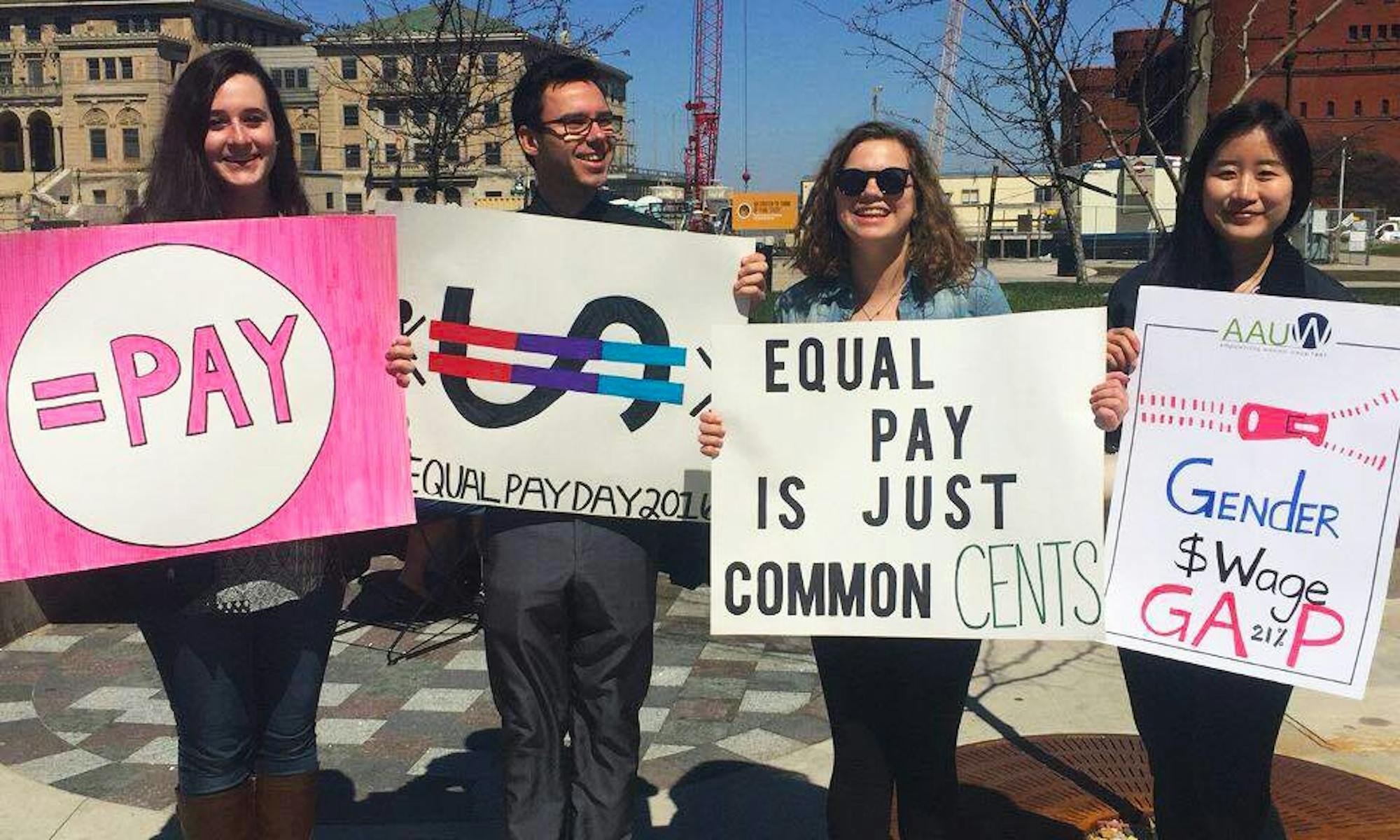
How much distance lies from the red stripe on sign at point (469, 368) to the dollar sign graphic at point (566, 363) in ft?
0.05

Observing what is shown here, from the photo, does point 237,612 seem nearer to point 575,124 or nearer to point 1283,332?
point 575,124

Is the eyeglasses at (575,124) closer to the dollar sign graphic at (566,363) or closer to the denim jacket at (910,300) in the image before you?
the dollar sign graphic at (566,363)

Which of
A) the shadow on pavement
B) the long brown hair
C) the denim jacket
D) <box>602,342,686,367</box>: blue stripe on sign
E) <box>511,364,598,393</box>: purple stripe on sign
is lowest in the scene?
the shadow on pavement

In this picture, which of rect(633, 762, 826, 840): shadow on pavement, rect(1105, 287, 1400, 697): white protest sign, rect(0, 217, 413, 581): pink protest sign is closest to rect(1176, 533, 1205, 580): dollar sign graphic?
rect(1105, 287, 1400, 697): white protest sign

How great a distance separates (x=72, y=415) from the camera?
8.44 ft

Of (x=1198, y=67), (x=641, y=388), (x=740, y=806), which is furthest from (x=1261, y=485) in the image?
(x=1198, y=67)

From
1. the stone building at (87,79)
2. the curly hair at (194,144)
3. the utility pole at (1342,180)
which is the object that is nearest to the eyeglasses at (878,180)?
the curly hair at (194,144)

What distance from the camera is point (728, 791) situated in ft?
12.7

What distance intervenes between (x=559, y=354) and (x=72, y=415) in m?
1.03

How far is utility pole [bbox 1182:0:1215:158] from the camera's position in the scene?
4371 millimetres

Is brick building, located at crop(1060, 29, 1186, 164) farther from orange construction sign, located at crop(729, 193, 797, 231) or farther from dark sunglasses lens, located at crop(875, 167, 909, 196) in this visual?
orange construction sign, located at crop(729, 193, 797, 231)

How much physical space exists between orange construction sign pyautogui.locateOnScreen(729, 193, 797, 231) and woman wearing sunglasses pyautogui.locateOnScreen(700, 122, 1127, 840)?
35821 millimetres

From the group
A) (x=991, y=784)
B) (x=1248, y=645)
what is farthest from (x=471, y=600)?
(x=1248, y=645)

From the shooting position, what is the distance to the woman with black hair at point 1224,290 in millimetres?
2459
